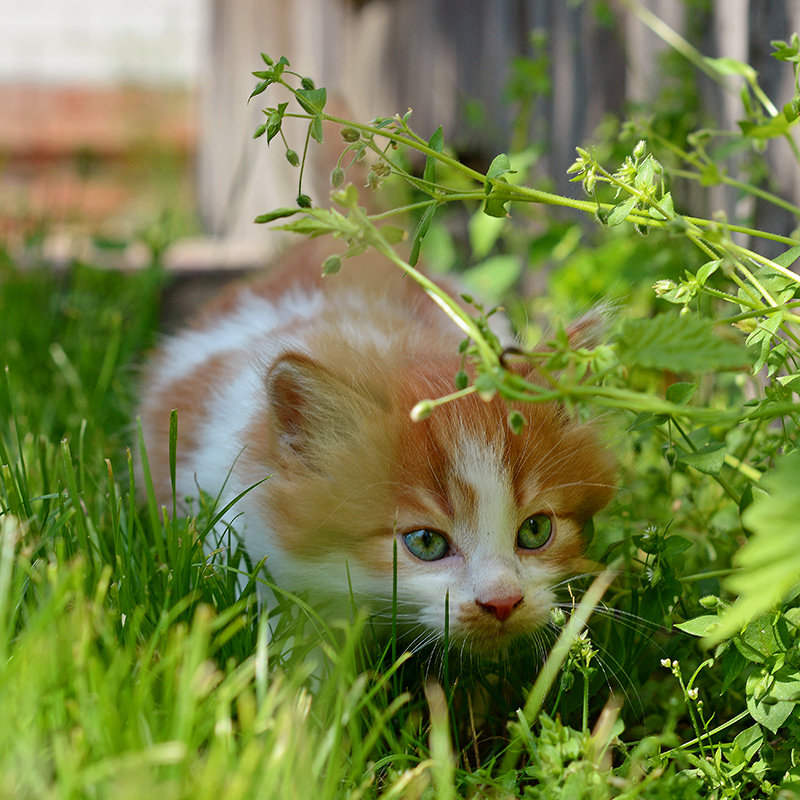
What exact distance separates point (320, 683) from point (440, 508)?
37 centimetres

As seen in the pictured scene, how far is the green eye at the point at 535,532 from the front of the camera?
1.74m

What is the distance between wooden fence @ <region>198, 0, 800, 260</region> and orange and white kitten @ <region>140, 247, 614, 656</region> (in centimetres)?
105

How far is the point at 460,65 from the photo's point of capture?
4418mm

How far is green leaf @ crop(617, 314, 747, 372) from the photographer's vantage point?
45.4 inches

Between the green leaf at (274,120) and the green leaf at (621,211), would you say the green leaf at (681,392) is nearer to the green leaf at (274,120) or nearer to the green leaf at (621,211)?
the green leaf at (621,211)

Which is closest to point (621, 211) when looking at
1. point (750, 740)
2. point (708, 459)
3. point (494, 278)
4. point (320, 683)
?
point (708, 459)

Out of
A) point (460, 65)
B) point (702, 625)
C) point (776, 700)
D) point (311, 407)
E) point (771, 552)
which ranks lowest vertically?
point (776, 700)

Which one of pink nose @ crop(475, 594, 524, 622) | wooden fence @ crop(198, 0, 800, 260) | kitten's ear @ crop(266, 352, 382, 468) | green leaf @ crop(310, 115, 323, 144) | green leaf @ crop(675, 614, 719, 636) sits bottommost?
pink nose @ crop(475, 594, 524, 622)

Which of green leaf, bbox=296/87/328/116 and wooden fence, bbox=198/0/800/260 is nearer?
green leaf, bbox=296/87/328/116

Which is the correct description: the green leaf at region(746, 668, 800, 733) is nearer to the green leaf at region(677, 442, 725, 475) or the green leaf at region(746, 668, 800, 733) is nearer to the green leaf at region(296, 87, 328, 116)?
the green leaf at region(677, 442, 725, 475)

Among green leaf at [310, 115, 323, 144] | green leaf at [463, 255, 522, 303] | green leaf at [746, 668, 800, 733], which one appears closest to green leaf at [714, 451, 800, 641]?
green leaf at [746, 668, 800, 733]

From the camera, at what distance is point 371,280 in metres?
2.75

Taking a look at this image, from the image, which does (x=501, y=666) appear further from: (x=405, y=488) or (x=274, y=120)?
(x=274, y=120)

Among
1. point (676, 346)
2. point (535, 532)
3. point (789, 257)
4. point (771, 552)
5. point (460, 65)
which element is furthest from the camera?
point (460, 65)
